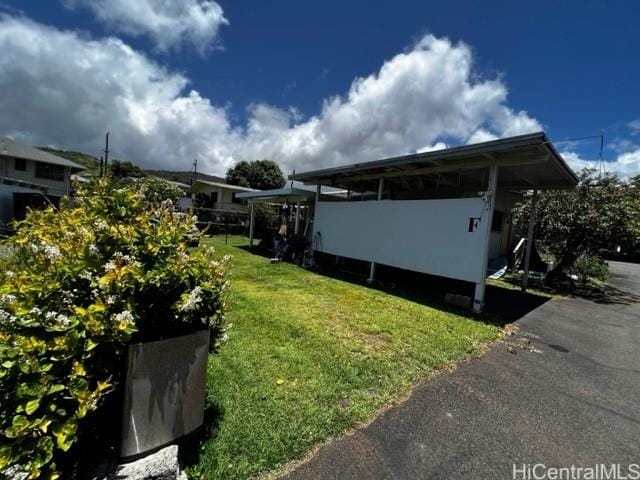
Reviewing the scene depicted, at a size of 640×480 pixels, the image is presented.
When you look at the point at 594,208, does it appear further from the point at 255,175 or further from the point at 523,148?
the point at 255,175

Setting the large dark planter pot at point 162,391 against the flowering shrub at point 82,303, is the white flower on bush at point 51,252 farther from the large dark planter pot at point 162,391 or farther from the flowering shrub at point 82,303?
the large dark planter pot at point 162,391

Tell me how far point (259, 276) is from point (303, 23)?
739 centimetres

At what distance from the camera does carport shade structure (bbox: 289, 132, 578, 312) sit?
6230 millimetres

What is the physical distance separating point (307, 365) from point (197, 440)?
1.49m

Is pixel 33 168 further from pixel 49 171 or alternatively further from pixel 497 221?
pixel 497 221

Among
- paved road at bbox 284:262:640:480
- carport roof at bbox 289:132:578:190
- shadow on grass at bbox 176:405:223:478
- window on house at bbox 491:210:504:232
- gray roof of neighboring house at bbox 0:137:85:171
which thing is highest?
gray roof of neighboring house at bbox 0:137:85:171

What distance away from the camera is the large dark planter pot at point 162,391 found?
69.0 inches

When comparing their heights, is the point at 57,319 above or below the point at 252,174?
below

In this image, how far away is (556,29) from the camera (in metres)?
6.88

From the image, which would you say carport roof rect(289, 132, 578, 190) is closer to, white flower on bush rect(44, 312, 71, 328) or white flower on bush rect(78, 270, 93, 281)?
white flower on bush rect(78, 270, 93, 281)

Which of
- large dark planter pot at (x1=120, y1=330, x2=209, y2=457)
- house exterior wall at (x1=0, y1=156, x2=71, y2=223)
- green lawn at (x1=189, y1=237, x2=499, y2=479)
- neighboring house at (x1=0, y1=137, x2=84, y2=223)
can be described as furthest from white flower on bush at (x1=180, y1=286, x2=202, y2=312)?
neighboring house at (x1=0, y1=137, x2=84, y2=223)

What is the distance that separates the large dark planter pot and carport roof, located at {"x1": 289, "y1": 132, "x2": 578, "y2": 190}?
626cm

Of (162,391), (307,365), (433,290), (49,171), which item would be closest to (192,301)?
(162,391)

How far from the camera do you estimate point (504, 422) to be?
2680 mm
